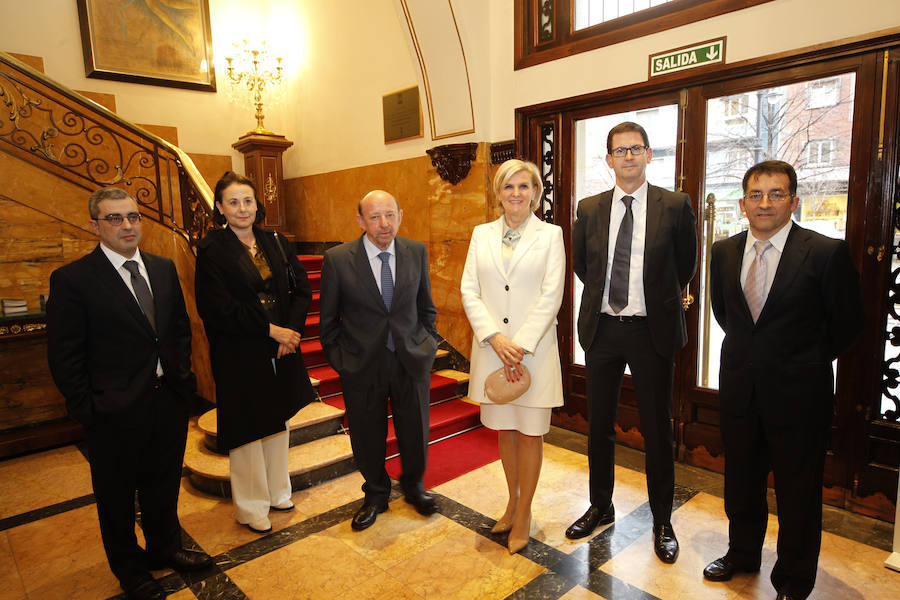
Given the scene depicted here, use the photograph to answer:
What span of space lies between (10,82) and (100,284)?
130 inches

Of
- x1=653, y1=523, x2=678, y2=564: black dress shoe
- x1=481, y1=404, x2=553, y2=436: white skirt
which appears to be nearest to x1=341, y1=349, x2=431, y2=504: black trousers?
x1=481, y1=404, x2=553, y2=436: white skirt

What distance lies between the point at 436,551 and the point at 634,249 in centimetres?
187

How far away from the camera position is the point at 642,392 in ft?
8.86

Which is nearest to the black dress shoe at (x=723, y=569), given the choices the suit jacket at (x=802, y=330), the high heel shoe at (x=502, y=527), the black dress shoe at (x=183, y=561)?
the suit jacket at (x=802, y=330)

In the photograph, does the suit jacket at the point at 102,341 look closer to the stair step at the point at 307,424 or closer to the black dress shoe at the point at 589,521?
the stair step at the point at 307,424

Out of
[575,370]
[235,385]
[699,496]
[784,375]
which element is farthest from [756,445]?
[235,385]

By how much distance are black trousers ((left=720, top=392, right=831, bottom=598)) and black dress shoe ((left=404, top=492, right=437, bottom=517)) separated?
5.26ft

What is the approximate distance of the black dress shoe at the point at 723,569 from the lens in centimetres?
251

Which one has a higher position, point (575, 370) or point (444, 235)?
point (444, 235)

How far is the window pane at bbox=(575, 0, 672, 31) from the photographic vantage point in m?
3.88

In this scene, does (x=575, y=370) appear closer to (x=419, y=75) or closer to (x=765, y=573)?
(x=765, y=573)

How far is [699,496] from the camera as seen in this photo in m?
3.41

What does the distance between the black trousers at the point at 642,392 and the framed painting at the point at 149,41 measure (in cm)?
659

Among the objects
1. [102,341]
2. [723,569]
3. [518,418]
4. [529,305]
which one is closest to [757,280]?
[529,305]
